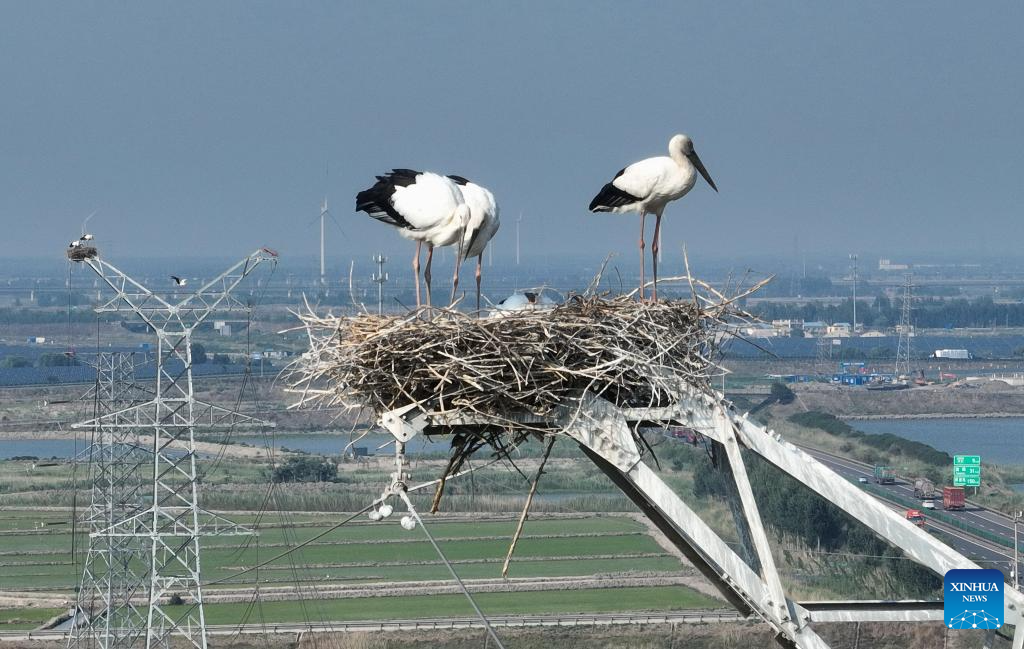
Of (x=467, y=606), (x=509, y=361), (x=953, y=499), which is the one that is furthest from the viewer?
(x=953, y=499)

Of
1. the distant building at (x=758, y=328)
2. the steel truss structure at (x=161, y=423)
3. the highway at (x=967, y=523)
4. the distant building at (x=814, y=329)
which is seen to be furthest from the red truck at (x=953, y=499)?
the distant building at (x=814, y=329)

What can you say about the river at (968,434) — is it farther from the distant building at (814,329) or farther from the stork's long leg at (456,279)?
the stork's long leg at (456,279)

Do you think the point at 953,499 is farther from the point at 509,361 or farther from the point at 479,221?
the point at 509,361

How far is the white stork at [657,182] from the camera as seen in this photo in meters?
10.6

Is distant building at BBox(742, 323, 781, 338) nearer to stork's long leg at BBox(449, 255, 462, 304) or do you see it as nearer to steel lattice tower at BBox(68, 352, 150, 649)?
stork's long leg at BBox(449, 255, 462, 304)

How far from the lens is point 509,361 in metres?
8.08

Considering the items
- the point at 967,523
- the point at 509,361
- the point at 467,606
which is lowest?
the point at 467,606

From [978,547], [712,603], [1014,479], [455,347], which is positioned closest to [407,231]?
[455,347]

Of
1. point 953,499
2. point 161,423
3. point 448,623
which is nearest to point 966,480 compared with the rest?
point 953,499

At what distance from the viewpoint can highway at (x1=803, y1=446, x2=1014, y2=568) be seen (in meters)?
46.9

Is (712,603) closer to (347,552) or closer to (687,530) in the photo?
(347,552)

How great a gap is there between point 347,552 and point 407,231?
140ft

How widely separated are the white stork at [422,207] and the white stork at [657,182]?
3.45 ft

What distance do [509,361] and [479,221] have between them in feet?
8.95
